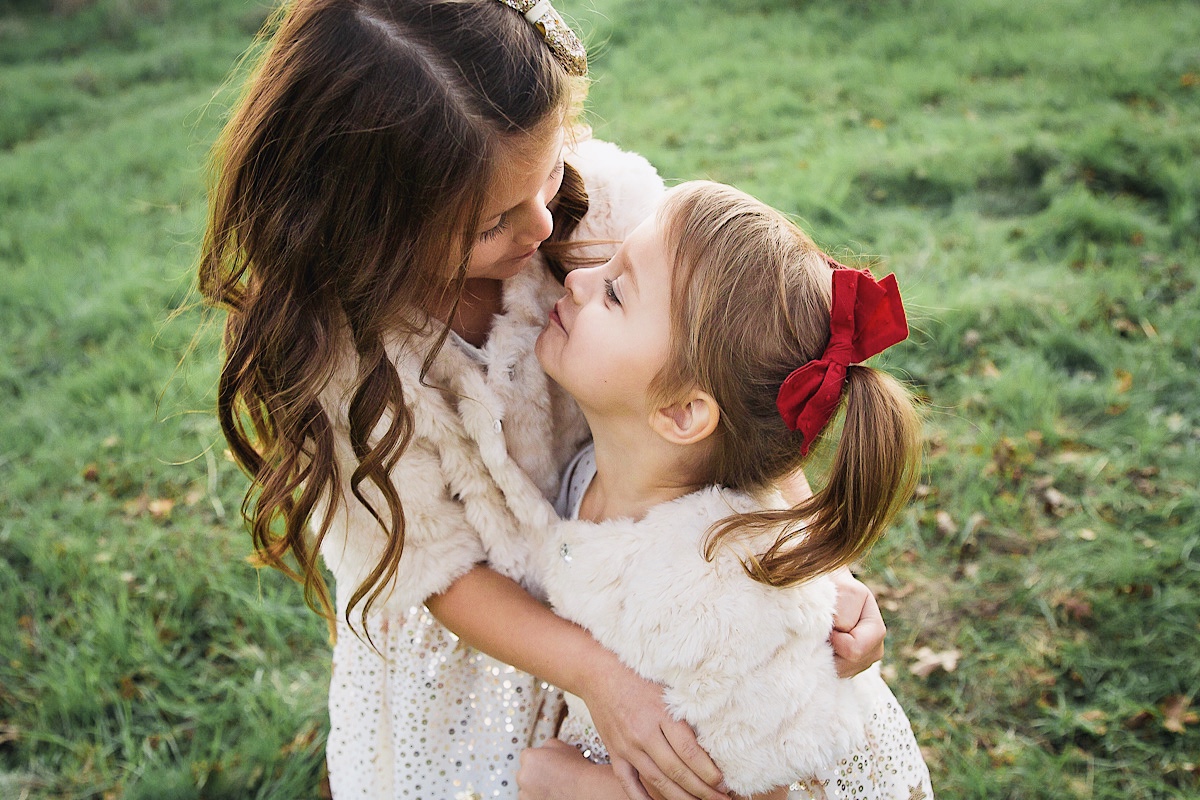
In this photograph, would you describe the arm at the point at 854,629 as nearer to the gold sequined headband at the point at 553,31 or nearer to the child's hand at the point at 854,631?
the child's hand at the point at 854,631

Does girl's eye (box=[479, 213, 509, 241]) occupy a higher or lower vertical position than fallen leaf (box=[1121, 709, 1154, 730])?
higher

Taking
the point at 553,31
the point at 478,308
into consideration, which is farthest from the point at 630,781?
the point at 553,31

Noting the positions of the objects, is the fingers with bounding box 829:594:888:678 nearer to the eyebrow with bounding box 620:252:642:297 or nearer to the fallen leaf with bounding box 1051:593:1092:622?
the eyebrow with bounding box 620:252:642:297

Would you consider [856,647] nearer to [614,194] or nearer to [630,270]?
[630,270]

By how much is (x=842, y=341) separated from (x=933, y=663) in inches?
57.8

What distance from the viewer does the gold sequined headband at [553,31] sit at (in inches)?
62.0

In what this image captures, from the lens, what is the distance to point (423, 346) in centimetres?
177

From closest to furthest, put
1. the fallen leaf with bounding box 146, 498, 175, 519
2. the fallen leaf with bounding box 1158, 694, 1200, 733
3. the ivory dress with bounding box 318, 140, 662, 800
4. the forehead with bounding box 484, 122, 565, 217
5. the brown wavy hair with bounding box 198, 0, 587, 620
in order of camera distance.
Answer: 1. the brown wavy hair with bounding box 198, 0, 587, 620
2. the forehead with bounding box 484, 122, 565, 217
3. the ivory dress with bounding box 318, 140, 662, 800
4. the fallen leaf with bounding box 1158, 694, 1200, 733
5. the fallen leaf with bounding box 146, 498, 175, 519

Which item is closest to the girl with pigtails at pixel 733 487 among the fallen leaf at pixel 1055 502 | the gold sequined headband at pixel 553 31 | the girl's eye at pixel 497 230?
the girl's eye at pixel 497 230

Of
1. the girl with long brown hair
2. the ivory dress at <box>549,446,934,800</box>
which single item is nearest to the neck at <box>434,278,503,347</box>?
the girl with long brown hair

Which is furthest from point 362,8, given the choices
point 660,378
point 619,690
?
point 619,690

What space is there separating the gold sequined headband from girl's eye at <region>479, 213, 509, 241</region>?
280 millimetres

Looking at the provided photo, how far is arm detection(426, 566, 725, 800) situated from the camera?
5.32ft

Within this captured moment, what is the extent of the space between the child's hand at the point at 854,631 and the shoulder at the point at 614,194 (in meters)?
0.87
